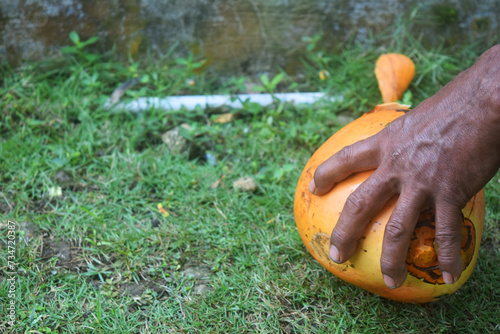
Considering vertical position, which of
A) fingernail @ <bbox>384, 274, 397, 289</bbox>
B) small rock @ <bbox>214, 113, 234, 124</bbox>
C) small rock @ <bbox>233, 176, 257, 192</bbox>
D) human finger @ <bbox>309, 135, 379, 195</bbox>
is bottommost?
small rock @ <bbox>233, 176, 257, 192</bbox>

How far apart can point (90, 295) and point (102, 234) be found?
355 millimetres

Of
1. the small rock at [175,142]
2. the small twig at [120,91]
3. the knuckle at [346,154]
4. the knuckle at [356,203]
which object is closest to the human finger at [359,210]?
the knuckle at [356,203]

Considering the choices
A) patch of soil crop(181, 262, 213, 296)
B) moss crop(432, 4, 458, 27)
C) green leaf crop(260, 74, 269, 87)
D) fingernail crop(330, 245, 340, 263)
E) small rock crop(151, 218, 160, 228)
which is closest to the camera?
fingernail crop(330, 245, 340, 263)

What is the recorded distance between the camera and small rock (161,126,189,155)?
2.65 m

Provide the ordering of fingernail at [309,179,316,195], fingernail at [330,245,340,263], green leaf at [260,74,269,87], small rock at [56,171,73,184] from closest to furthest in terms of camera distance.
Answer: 1. fingernail at [330,245,340,263]
2. fingernail at [309,179,316,195]
3. small rock at [56,171,73,184]
4. green leaf at [260,74,269,87]

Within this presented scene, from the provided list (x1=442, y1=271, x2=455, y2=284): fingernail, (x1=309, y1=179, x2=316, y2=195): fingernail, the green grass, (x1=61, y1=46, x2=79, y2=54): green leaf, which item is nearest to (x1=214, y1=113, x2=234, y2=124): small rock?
the green grass

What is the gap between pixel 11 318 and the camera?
170 cm

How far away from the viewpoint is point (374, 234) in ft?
4.91

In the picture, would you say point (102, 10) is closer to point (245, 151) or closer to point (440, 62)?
point (245, 151)

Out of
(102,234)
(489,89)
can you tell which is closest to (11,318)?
(102,234)

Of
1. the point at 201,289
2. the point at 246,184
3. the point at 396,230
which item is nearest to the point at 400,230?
the point at 396,230

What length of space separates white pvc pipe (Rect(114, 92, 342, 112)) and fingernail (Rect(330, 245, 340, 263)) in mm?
1566

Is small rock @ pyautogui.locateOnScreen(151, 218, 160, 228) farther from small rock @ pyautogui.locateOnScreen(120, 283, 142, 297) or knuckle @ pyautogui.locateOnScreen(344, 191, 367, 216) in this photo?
knuckle @ pyautogui.locateOnScreen(344, 191, 367, 216)

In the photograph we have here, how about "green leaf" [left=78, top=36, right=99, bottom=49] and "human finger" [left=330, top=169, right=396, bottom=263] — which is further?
"green leaf" [left=78, top=36, right=99, bottom=49]
